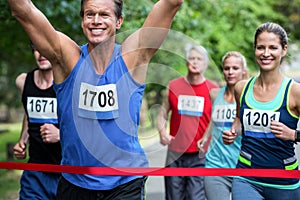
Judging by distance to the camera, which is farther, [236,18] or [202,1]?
[236,18]

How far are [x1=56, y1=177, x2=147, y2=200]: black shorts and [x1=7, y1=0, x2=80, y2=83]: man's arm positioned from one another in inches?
24.4

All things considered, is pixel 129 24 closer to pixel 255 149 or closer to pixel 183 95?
pixel 183 95

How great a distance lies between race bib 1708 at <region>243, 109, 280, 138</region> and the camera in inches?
156

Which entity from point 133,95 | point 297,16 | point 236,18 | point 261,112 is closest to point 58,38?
point 133,95

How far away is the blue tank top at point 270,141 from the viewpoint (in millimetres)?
3963

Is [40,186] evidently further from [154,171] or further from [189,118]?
[189,118]

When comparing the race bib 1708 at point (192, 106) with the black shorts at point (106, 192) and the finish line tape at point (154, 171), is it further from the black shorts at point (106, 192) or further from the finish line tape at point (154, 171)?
the black shorts at point (106, 192)

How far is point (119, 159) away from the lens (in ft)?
10.9

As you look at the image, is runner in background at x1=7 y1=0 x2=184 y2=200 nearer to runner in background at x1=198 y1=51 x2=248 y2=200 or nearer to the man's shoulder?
runner in background at x1=198 y1=51 x2=248 y2=200

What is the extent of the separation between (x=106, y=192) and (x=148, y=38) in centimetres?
88

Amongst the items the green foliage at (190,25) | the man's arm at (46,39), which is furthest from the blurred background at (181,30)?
the man's arm at (46,39)

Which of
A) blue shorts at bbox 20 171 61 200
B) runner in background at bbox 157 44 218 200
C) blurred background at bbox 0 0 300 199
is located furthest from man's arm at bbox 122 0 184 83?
runner in background at bbox 157 44 218 200

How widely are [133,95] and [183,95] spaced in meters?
3.24

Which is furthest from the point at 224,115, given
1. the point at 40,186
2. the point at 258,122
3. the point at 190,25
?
the point at 190,25
